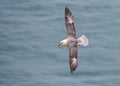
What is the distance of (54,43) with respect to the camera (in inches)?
1822

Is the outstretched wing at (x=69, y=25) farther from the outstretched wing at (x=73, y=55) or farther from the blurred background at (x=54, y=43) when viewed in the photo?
the blurred background at (x=54, y=43)

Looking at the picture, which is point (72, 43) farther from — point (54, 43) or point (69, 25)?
point (54, 43)

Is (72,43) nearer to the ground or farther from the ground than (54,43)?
farther from the ground

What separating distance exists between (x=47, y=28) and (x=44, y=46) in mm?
1457

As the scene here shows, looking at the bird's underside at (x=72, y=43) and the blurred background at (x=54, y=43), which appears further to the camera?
the blurred background at (x=54, y=43)

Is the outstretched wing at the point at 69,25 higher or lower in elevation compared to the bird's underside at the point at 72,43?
higher

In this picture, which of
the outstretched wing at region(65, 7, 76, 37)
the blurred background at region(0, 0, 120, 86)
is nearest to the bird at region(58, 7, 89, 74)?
the outstretched wing at region(65, 7, 76, 37)

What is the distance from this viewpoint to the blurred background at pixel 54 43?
44.7 meters

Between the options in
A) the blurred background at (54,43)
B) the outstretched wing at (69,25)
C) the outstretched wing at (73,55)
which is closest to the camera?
the outstretched wing at (73,55)

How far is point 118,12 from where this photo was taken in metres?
47.0

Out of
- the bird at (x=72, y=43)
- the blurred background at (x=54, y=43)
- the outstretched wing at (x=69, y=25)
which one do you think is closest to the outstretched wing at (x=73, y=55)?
the bird at (x=72, y=43)

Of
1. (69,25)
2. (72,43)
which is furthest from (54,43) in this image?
(72,43)

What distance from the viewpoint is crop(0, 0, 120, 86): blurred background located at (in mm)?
44688

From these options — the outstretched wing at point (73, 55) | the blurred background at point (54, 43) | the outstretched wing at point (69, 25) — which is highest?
the outstretched wing at point (69, 25)
